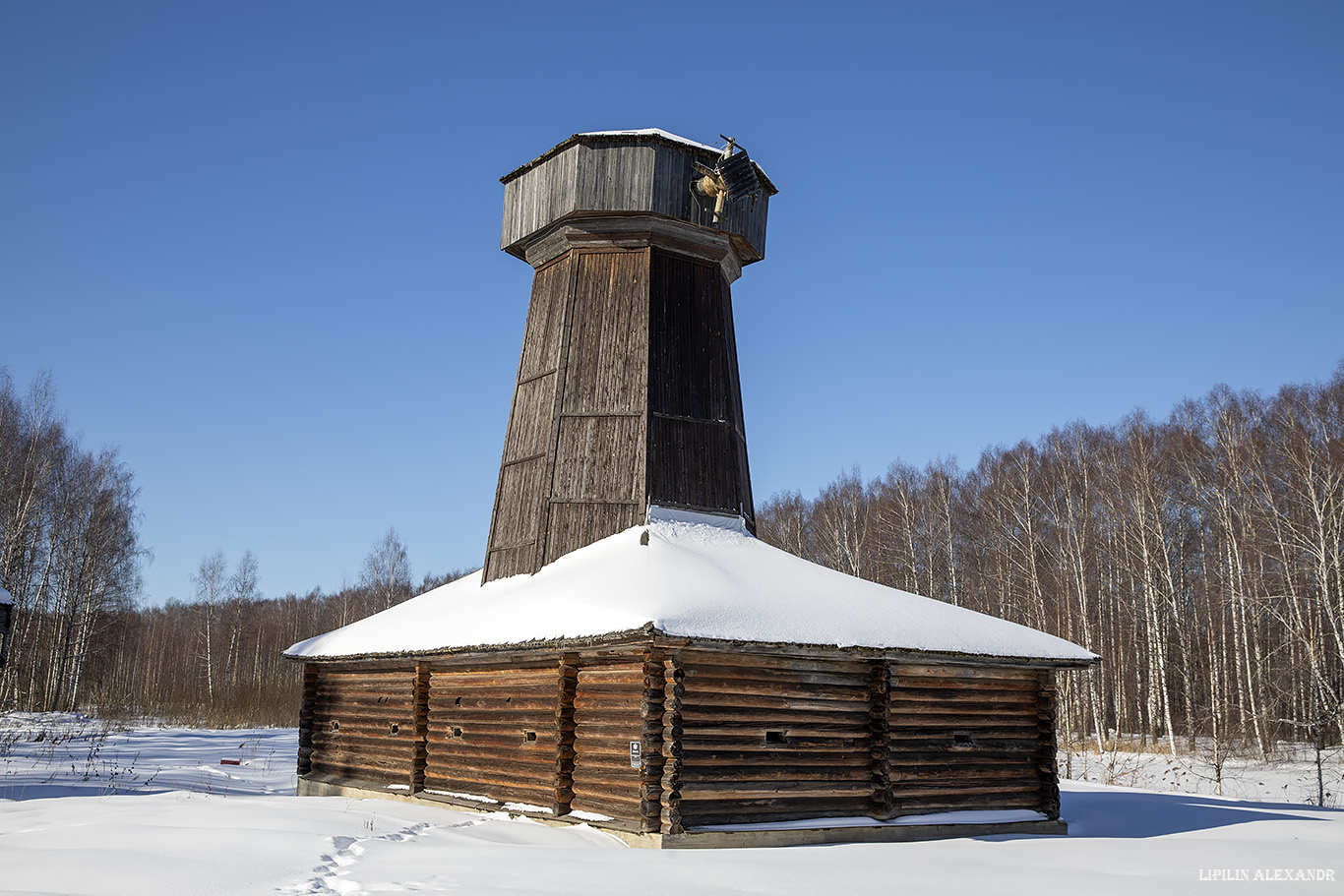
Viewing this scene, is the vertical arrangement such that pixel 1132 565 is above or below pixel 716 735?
above

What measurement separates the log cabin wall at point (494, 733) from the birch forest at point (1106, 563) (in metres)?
19.1

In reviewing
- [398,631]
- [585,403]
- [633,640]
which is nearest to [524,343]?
[585,403]

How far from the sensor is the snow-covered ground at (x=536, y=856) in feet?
26.5

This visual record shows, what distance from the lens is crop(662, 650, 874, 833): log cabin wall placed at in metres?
11.5

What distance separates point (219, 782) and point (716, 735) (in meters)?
13.4

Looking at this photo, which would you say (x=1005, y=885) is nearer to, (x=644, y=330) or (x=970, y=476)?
(x=644, y=330)

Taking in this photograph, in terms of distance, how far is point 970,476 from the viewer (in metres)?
44.7

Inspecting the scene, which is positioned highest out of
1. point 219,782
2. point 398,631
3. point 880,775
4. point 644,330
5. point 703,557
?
point 644,330

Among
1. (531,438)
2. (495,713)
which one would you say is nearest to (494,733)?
(495,713)

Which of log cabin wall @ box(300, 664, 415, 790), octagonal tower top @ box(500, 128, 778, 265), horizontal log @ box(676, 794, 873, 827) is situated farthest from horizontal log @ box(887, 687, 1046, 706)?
octagonal tower top @ box(500, 128, 778, 265)

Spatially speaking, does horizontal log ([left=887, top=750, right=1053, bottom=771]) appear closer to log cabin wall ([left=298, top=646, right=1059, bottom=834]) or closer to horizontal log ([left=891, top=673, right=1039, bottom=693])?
log cabin wall ([left=298, top=646, right=1059, bottom=834])

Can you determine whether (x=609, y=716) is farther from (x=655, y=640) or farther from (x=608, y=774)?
(x=655, y=640)

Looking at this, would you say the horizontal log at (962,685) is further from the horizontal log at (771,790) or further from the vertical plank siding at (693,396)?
the vertical plank siding at (693,396)

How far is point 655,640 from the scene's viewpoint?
1095 centimetres
